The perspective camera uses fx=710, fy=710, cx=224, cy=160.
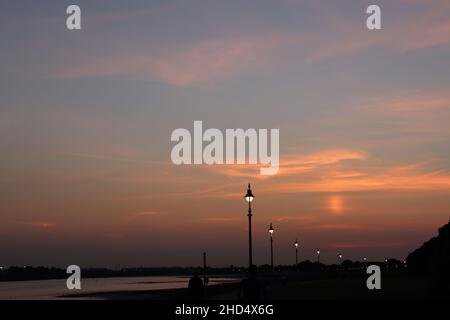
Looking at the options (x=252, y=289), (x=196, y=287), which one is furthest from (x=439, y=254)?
(x=252, y=289)

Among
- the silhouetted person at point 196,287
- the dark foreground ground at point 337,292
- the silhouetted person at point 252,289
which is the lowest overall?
the dark foreground ground at point 337,292

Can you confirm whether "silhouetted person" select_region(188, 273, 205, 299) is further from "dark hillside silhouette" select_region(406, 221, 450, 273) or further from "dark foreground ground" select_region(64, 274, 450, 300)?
"dark hillside silhouette" select_region(406, 221, 450, 273)

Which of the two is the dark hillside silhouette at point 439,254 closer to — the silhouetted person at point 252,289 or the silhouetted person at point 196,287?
the silhouetted person at point 196,287

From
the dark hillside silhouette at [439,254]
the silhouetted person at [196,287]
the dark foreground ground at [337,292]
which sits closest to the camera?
the silhouetted person at [196,287]

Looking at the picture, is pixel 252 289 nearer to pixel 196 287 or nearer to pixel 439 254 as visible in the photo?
pixel 196 287

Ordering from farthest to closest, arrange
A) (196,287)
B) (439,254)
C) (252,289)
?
(439,254) → (196,287) → (252,289)

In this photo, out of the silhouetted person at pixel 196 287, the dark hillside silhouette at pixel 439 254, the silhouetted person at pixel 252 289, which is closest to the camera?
the silhouetted person at pixel 252 289

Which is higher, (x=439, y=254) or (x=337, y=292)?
(x=439, y=254)

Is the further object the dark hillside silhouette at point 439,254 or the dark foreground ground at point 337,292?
the dark hillside silhouette at point 439,254

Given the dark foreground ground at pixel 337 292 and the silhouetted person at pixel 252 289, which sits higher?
the silhouetted person at pixel 252 289

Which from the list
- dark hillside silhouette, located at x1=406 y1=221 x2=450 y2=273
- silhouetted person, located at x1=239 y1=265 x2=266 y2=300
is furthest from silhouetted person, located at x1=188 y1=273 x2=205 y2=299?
dark hillside silhouette, located at x1=406 y1=221 x2=450 y2=273

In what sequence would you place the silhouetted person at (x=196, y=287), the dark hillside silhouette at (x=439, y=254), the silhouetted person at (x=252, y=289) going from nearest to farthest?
1. the silhouetted person at (x=252, y=289)
2. the silhouetted person at (x=196, y=287)
3. the dark hillside silhouette at (x=439, y=254)

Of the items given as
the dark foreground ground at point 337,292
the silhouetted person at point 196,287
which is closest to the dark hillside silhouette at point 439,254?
the dark foreground ground at point 337,292
